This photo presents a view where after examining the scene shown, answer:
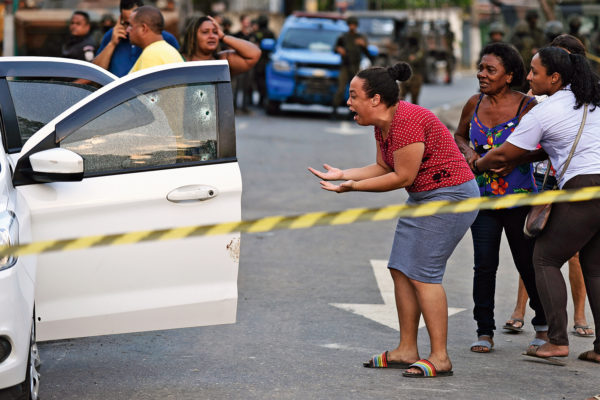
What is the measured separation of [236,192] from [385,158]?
0.96 m

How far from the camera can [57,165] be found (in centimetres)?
462

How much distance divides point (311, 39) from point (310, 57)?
98 cm

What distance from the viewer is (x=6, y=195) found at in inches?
177

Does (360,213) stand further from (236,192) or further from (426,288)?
(426,288)

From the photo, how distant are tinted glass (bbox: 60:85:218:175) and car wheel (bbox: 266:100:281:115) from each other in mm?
16955

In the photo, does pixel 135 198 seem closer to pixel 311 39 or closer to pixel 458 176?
pixel 458 176

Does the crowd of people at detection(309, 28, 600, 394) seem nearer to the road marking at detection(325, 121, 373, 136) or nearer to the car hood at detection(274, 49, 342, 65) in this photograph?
the road marking at detection(325, 121, 373, 136)

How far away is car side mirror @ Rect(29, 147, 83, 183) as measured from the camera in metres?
4.62

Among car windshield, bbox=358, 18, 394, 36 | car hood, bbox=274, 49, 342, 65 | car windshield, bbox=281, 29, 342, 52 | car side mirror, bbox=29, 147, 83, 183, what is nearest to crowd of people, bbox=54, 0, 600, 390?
car side mirror, bbox=29, 147, 83, 183

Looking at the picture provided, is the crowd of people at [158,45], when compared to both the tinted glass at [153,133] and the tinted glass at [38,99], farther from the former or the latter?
the tinted glass at [153,133]

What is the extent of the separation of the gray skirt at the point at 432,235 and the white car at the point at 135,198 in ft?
3.30

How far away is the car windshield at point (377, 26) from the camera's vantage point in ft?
117

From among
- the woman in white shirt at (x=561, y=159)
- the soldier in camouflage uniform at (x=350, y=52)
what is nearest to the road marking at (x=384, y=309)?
the woman in white shirt at (x=561, y=159)

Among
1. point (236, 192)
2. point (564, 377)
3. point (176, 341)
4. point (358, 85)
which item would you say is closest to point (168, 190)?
point (236, 192)
